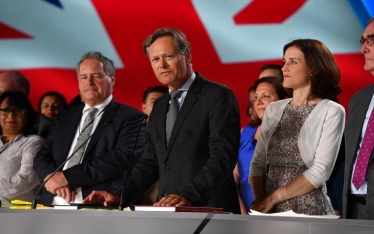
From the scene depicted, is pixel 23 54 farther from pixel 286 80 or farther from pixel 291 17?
pixel 286 80

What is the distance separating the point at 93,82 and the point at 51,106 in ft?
3.65

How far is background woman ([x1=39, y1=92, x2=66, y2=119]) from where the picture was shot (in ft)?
17.8

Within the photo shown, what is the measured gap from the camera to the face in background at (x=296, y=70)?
342 cm

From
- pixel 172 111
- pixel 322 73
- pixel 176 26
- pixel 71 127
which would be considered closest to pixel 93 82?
pixel 71 127

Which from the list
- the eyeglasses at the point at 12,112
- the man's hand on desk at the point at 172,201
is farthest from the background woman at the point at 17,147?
the man's hand on desk at the point at 172,201

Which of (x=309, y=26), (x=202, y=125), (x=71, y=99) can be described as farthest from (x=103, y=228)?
(x=71, y=99)

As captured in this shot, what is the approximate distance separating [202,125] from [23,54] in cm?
278

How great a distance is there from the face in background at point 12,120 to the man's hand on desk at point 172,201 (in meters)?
2.12

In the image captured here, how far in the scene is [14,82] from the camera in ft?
17.5

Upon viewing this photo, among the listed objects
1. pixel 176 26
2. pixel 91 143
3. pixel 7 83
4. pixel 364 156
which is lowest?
pixel 364 156

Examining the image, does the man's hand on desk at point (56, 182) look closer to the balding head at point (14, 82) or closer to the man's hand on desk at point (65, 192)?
the man's hand on desk at point (65, 192)

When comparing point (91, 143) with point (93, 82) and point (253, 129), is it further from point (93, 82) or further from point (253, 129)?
point (253, 129)

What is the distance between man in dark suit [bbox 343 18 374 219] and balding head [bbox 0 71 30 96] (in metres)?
2.72

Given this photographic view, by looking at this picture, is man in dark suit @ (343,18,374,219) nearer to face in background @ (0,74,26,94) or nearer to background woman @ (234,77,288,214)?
background woman @ (234,77,288,214)
